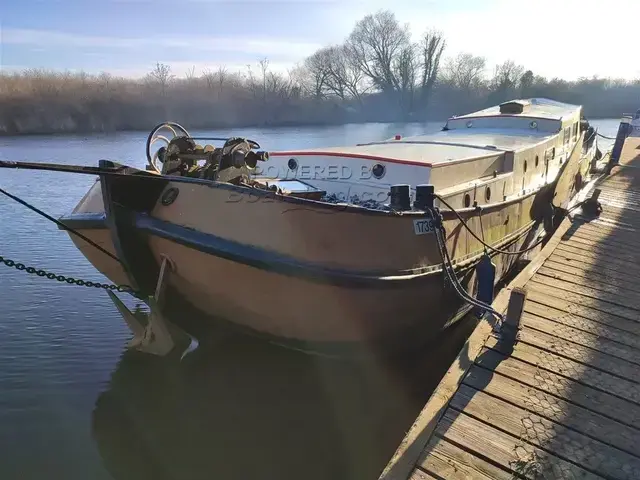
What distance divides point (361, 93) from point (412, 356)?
170 ft

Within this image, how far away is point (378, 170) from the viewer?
5926mm

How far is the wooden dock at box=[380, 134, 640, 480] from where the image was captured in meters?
3.08

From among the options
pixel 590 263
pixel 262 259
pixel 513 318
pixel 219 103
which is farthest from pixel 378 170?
pixel 219 103

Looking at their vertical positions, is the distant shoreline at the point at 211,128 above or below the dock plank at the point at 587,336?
below

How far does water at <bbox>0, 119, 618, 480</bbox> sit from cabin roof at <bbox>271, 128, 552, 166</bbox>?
2437 mm

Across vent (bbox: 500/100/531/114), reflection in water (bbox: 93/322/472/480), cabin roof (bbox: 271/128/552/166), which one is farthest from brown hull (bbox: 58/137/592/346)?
vent (bbox: 500/100/531/114)

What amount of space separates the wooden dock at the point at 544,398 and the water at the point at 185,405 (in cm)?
136

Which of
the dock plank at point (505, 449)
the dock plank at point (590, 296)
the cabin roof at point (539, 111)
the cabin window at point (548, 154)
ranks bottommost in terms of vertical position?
the dock plank at point (590, 296)

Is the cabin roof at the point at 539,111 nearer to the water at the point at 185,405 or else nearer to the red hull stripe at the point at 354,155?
the red hull stripe at the point at 354,155

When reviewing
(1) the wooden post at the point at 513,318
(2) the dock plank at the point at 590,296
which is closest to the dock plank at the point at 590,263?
(2) the dock plank at the point at 590,296

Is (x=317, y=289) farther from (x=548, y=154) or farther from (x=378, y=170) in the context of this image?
(x=548, y=154)

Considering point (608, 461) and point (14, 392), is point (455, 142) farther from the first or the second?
point (14, 392)

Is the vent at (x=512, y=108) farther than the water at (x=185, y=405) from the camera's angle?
Yes

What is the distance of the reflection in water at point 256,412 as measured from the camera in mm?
4488
